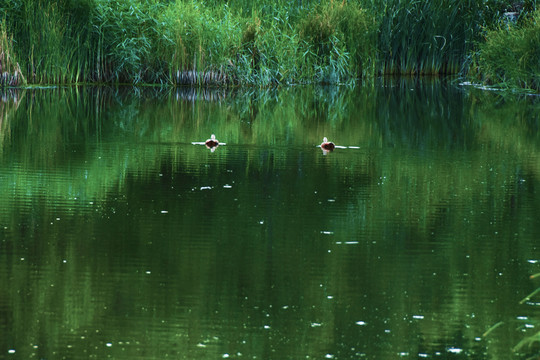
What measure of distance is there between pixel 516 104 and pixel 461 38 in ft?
18.8

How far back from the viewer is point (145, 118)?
14.1m

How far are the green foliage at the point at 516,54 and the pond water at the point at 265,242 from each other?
5674mm

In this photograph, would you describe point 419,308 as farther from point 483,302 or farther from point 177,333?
point 177,333

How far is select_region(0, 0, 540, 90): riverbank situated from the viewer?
60.6 ft

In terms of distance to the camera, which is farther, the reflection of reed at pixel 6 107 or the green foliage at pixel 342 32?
the green foliage at pixel 342 32

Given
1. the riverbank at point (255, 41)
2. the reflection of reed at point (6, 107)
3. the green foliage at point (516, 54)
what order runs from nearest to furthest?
the reflection of reed at point (6, 107), the riverbank at point (255, 41), the green foliage at point (516, 54)

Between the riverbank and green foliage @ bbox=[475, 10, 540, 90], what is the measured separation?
0.02 m

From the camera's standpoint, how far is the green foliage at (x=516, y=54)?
734 inches

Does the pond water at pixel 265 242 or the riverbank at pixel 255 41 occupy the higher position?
the riverbank at pixel 255 41

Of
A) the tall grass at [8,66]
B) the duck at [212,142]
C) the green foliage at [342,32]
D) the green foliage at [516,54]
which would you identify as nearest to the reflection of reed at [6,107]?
the tall grass at [8,66]

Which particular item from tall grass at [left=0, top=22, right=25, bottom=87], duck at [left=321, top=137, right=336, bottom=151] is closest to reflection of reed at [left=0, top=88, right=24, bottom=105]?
tall grass at [left=0, top=22, right=25, bottom=87]

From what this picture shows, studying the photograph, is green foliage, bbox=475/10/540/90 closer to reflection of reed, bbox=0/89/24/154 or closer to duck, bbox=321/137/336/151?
reflection of reed, bbox=0/89/24/154

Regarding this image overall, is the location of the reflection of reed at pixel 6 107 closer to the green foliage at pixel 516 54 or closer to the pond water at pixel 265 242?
the pond water at pixel 265 242

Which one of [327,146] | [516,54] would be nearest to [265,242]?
[327,146]
